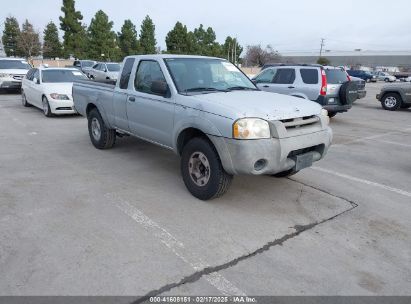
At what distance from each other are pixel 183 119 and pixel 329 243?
7.36 feet

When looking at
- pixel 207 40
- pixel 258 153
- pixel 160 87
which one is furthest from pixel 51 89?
pixel 207 40

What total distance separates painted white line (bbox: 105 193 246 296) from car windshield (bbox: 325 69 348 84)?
818 centimetres

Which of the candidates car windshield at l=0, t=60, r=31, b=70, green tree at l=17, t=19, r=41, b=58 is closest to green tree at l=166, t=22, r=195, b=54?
green tree at l=17, t=19, r=41, b=58

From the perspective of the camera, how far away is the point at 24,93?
12.5 meters

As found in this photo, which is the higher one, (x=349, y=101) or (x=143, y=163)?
(x=349, y=101)

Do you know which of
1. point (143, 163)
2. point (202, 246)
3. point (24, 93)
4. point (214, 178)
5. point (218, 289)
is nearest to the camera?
point (218, 289)

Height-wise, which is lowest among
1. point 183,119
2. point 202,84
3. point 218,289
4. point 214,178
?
point 218,289

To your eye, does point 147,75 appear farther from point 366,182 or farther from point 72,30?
point 72,30

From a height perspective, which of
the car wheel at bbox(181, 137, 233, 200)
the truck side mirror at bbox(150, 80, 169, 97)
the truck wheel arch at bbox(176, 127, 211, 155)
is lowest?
the car wheel at bbox(181, 137, 233, 200)

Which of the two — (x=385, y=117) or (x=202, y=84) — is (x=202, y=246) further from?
(x=385, y=117)

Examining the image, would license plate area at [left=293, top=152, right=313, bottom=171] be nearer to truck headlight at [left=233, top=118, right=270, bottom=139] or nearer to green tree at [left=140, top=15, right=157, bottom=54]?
truck headlight at [left=233, top=118, right=270, bottom=139]

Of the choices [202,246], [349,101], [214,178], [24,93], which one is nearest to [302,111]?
[214,178]

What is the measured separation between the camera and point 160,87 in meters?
4.63

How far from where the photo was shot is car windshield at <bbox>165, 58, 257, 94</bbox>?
477 centimetres
